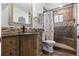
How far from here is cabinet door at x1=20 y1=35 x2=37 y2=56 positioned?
80.1 inches

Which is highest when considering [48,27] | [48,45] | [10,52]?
[48,27]

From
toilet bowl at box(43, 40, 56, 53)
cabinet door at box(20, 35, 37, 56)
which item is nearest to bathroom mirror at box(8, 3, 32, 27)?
cabinet door at box(20, 35, 37, 56)

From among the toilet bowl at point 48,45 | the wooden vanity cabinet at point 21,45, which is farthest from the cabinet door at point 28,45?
the toilet bowl at point 48,45

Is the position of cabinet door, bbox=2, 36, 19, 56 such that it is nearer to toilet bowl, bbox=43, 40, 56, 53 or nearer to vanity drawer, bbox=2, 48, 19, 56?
vanity drawer, bbox=2, 48, 19, 56

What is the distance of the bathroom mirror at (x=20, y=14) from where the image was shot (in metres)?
1.99

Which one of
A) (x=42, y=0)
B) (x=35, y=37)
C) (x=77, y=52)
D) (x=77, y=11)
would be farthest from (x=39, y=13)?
(x=77, y=52)

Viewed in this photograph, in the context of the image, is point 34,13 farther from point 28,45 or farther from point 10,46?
point 10,46

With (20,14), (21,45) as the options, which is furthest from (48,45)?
(20,14)

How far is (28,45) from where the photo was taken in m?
2.05

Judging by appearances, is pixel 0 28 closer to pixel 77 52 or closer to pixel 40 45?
pixel 40 45

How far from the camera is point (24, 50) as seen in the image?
6.70ft

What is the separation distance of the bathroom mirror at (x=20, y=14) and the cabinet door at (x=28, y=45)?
7.9 inches

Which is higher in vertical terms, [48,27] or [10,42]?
[48,27]

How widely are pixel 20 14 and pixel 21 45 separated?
47 centimetres
